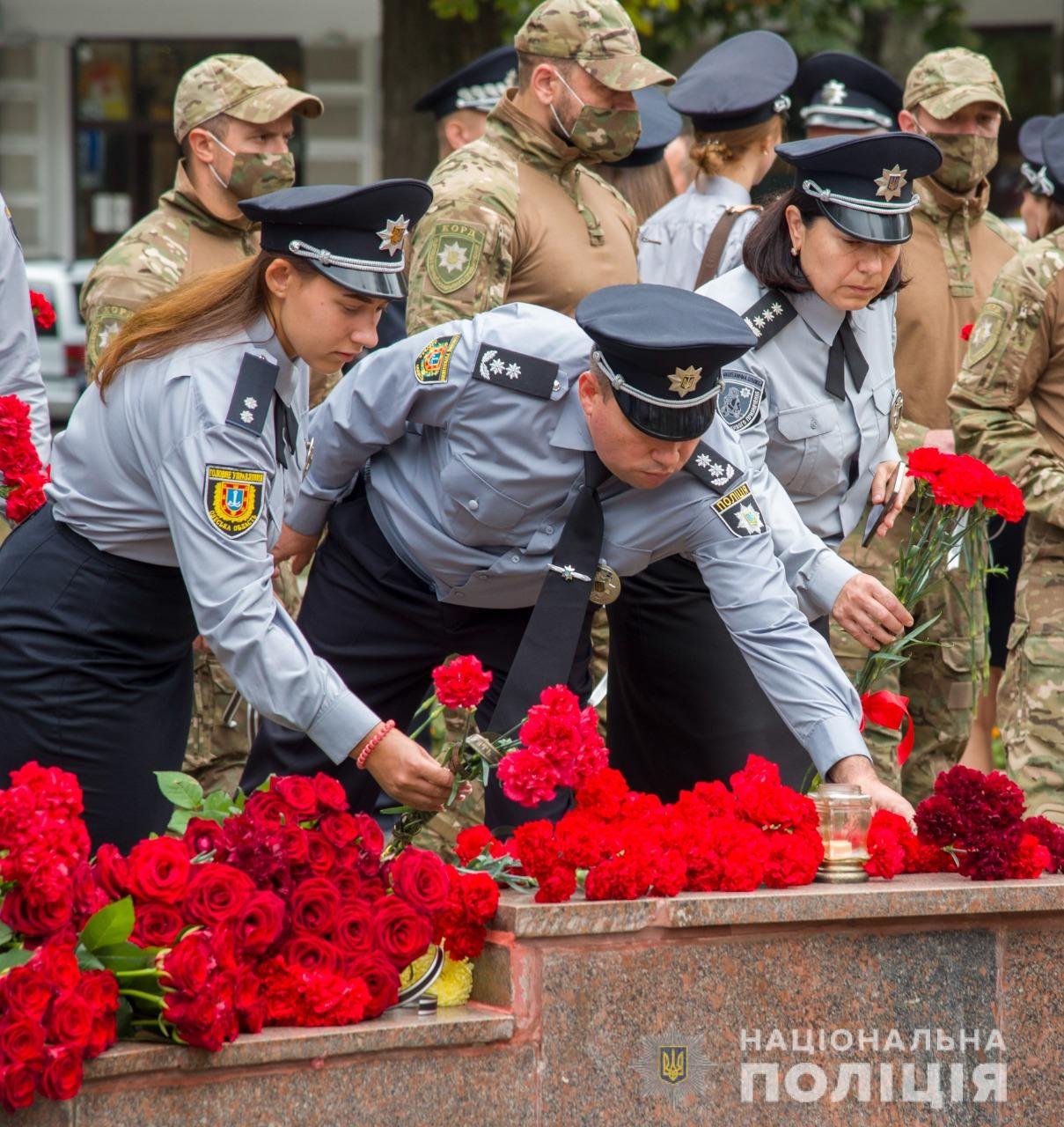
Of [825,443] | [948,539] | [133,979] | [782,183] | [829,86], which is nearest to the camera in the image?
[133,979]

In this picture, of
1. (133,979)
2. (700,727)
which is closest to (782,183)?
(700,727)

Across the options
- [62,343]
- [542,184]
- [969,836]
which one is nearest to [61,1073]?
[969,836]

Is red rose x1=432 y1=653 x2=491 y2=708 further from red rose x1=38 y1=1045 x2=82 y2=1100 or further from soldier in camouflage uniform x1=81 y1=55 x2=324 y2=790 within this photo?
soldier in camouflage uniform x1=81 y1=55 x2=324 y2=790

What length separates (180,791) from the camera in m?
3.22

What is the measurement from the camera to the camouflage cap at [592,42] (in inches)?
206

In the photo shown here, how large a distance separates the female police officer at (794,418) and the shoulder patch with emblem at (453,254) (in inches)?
30.7

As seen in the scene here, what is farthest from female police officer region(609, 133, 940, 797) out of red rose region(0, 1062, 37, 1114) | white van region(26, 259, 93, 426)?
white van region(26, 259, 93, 426)

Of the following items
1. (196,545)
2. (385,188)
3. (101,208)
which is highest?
(385,188)

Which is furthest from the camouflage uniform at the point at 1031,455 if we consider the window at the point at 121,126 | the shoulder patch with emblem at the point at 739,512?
the window at the point at 121,126

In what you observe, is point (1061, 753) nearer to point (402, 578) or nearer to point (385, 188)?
point (402, 578)

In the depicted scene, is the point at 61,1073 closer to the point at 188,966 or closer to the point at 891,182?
the point at 188,966

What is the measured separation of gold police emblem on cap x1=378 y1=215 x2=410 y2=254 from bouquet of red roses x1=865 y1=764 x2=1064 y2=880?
1.41 metres

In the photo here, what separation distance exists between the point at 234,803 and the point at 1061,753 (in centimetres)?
282

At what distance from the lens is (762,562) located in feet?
12.6
